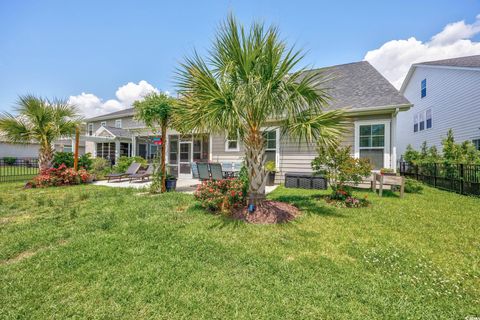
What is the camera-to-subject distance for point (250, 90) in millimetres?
3836

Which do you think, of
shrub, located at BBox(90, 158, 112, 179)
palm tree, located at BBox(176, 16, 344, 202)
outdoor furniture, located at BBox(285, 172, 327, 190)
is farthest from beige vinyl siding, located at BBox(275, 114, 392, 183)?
shrub, located at BBox(90, 158, 112, 179)

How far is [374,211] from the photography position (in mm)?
5223

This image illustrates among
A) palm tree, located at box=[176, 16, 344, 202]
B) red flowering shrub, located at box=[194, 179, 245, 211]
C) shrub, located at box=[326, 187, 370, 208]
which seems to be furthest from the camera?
shrub, located at box=[326, 187, 370, 208]

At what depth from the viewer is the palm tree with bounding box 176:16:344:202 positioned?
398cm

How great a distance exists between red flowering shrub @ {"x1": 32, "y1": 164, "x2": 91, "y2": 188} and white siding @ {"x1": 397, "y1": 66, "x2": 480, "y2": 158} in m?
21.7

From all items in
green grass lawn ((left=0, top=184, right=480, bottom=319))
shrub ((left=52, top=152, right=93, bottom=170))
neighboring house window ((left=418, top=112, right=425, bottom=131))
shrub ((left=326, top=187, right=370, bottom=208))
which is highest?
neighboring house window ((left=418, top=112, right=425, bottom=131))

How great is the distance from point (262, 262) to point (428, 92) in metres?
20.3

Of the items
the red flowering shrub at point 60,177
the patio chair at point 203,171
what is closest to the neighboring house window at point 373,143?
the patio chair at point 203,171

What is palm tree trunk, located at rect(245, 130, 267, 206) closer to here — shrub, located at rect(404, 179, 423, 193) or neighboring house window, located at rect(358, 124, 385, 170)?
neighboring house window, located at rect(358, 124, 385, 170)

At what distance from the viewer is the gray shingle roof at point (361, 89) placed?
806 cm

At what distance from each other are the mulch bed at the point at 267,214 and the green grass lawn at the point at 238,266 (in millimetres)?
281

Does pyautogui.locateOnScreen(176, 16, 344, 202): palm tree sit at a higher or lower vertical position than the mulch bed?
higher

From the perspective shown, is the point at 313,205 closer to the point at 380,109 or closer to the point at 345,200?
the point at 345,200

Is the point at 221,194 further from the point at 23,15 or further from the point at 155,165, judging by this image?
the point at 23,15
